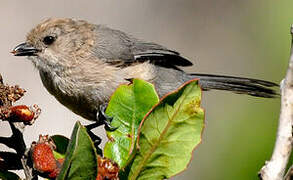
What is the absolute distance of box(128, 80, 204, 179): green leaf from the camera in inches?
81.4

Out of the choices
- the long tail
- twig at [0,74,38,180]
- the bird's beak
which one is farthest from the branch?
the bird's beak

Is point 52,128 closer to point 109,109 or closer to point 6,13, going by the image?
point 6,13

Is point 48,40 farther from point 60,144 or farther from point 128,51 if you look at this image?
point 60,144

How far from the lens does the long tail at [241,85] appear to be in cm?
457

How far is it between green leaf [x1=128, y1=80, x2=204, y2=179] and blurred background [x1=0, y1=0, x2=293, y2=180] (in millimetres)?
1230

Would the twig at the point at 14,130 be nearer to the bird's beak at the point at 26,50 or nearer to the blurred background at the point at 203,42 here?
the blurred background at the point at 203,42

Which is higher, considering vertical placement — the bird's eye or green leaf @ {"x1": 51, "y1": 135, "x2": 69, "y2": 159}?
the bird's eye

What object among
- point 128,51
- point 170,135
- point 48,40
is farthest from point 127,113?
point 128,51

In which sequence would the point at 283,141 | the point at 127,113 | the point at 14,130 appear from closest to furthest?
1. the point at 283,141
2. the point at 14,130
3. the point at 127,113

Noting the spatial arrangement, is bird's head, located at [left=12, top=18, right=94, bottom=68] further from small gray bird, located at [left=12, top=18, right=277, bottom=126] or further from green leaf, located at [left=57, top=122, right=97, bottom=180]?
green leaf, located at [left=57, top=122, right=97, bottom=180]

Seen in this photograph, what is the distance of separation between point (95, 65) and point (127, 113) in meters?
2.46

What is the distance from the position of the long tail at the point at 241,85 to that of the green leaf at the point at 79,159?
2737 millimetres

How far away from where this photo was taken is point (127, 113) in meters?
2.43

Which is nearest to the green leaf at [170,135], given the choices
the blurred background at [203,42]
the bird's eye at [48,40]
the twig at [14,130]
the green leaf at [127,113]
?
the green leaf at [127,113]
